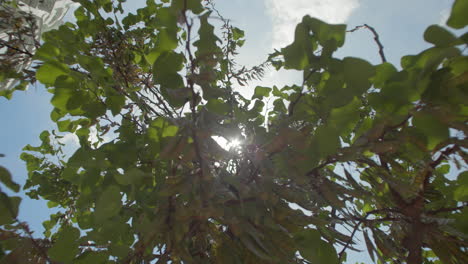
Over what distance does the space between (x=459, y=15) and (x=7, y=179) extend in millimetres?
1015

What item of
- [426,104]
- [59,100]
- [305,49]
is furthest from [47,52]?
[426,104]

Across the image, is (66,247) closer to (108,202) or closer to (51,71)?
(108,202)

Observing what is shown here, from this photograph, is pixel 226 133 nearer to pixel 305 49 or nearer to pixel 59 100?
pixel 305 49

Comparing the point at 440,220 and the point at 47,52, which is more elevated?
the point at 47,52

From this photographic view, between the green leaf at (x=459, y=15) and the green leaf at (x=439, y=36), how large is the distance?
0.15ft

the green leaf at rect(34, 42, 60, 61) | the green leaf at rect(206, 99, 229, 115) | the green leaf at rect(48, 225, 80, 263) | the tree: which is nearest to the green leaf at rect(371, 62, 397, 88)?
the tree

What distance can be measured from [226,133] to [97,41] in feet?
5.10

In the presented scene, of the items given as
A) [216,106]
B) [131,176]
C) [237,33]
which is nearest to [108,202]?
[131,176]

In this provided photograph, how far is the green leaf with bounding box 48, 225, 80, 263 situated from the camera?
833 mm

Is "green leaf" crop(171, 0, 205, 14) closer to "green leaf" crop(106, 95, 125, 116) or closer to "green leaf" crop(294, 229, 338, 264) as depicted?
"green leaf" crop(106, 95, 125, 116)

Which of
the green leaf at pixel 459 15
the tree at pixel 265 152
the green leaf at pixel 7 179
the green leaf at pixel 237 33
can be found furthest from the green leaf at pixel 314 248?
the green leaf at pixel 237 33

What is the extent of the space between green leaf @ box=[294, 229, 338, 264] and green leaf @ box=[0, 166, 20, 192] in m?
0.72

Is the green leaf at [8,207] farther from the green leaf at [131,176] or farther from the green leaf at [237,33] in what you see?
the green leaf at [237,33]

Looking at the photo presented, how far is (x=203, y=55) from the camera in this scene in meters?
0.68
